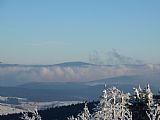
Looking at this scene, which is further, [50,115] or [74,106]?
[50,115]

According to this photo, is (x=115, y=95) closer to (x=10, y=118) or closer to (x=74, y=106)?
(x=74, y=106)

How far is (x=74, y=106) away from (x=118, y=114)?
131 meters

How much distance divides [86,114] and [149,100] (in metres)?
5.45

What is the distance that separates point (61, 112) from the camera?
172 metres

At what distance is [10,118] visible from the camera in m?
194

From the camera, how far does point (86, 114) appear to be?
147 ft

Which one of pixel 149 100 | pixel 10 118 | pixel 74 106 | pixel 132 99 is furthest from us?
Result: pixel 10 118

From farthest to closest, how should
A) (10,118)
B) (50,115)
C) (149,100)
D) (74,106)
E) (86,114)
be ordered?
(10,118) → (50,115) → (74,106) → (86,114) → (149,100)

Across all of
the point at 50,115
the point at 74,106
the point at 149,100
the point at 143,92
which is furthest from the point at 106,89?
the point at 50,115

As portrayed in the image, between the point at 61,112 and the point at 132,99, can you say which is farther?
the point at 61,112

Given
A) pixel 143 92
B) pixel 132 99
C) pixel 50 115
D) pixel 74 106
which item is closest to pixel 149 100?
pixel 143 92

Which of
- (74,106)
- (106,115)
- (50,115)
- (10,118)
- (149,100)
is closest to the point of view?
(106,115)

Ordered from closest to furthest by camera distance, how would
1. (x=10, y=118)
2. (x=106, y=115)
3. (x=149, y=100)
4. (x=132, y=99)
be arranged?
(x=106, y=115) → (x=149, y=100) → (x=132, y=99) → (x=10, y=118)

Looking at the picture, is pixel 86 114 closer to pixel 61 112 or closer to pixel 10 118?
pixel 61 112
